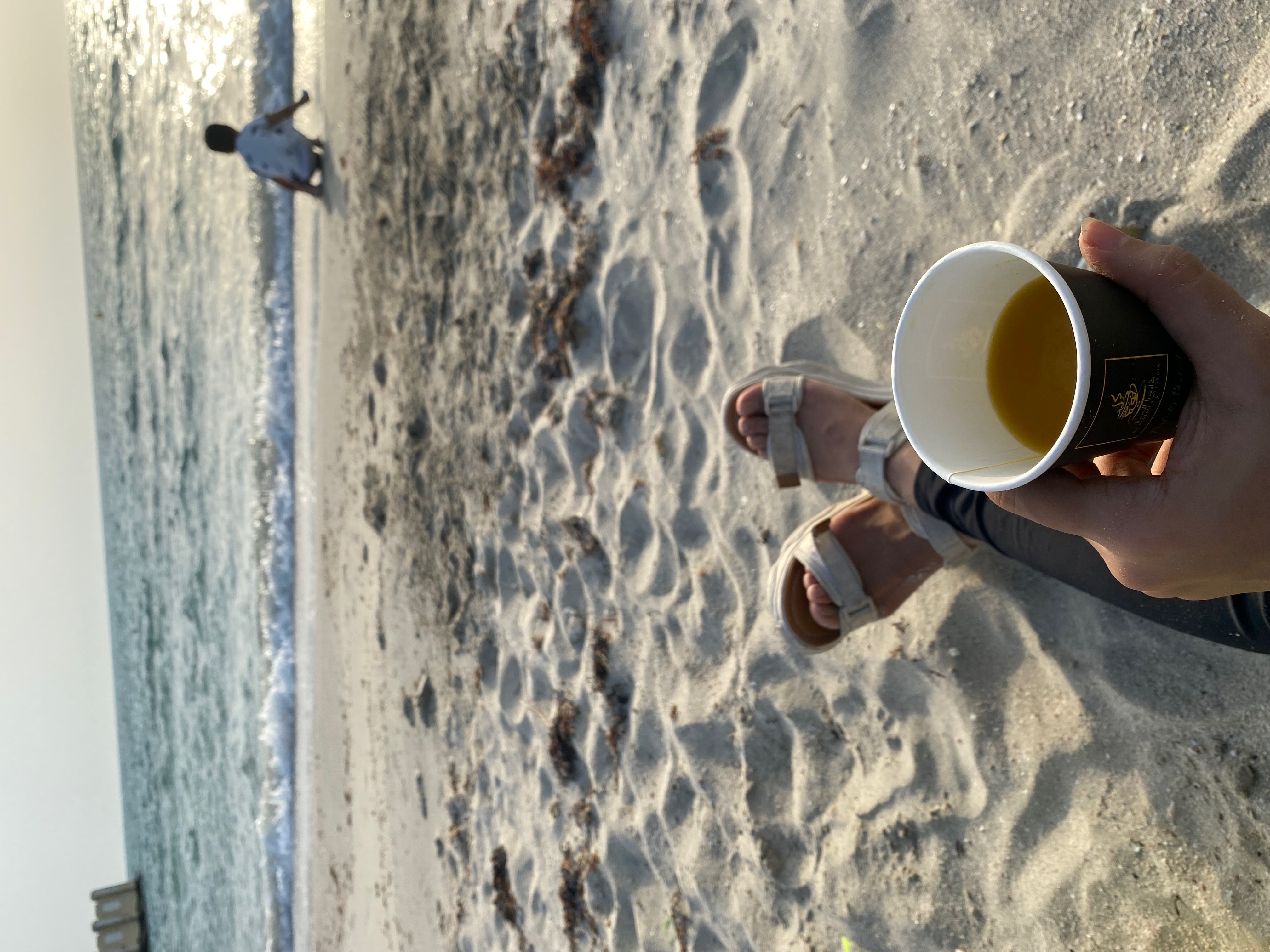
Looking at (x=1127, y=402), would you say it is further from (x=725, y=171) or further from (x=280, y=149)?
(x=280, y=149)

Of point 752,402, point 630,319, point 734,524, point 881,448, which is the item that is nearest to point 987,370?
point 881,448

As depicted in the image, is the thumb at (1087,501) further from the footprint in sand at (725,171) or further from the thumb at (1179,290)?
the footprint in sand at (725,171)

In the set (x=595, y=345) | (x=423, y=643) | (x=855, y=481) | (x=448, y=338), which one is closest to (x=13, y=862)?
(x=423, y=643)

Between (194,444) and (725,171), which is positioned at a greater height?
(725,171)

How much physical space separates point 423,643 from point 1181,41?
3082 millimetres

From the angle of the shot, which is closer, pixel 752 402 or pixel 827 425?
pixel 827 425

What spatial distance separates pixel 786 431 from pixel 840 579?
37 centimetres

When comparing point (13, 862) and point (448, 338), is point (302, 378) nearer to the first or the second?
point (448, 338)

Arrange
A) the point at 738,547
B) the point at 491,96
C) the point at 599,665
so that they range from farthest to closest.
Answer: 1. the point at 491,96
2. the point at 599,665
3. the point at 738,547

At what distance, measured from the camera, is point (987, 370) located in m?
1.04

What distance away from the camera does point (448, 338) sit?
321 cm

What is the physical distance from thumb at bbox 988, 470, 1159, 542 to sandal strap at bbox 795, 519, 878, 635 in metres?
0.84

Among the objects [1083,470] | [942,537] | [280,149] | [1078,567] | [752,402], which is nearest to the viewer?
[1083,470]

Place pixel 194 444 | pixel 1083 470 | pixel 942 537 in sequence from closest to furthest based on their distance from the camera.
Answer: pixel 1083 470 → pixel 942 537 → pixel 194 444
